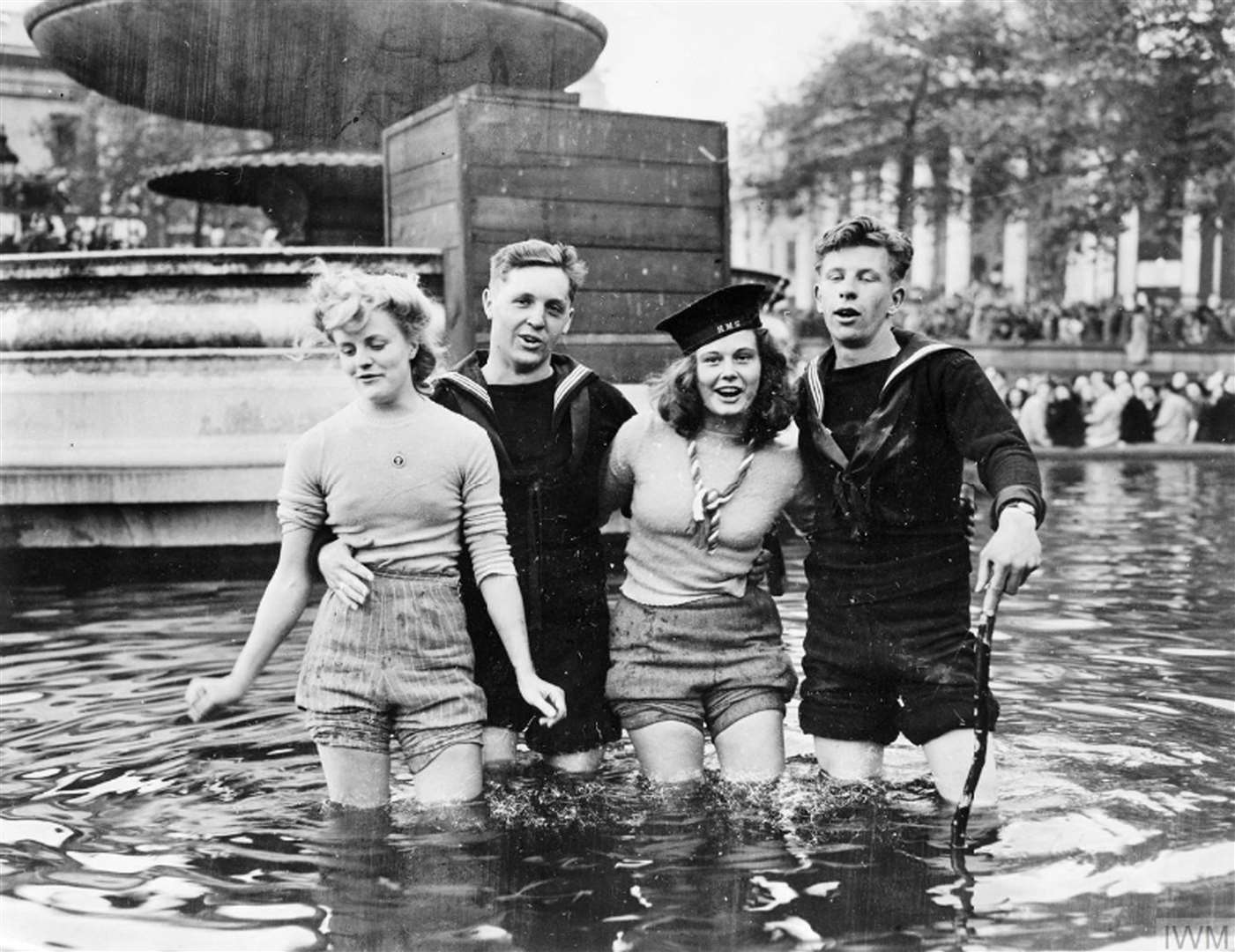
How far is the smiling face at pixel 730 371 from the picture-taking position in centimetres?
464

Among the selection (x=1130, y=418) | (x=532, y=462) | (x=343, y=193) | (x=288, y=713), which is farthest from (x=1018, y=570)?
(x=1130, y=418)

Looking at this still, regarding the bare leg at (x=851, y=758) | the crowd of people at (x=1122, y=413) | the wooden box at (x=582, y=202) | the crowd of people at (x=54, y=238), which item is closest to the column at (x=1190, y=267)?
the crowd of people at (x=1122, y=413)

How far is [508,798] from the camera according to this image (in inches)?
183

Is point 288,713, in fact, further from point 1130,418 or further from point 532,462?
point 1130,418

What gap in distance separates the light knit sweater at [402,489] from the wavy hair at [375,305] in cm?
21

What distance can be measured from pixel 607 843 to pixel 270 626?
3.63ft

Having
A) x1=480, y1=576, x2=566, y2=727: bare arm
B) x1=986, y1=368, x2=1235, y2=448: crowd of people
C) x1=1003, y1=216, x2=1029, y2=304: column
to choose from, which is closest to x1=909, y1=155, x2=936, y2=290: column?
x1=1003, y1=216, x2=1029, y2=304: column

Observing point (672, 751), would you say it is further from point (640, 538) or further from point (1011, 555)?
point (1011, 555)

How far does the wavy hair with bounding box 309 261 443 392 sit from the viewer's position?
4.25 m

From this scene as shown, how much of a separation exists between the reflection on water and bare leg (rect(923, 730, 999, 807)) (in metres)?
0.10

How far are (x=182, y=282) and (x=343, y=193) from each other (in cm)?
269

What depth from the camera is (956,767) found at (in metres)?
4.49

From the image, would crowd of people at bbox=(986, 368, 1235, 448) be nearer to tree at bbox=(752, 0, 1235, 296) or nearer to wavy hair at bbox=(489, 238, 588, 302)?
tree at bbox=(752, 0, 1235, 296)

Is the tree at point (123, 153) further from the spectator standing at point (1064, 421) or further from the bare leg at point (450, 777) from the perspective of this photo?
the bare leg at point (450, 777)
